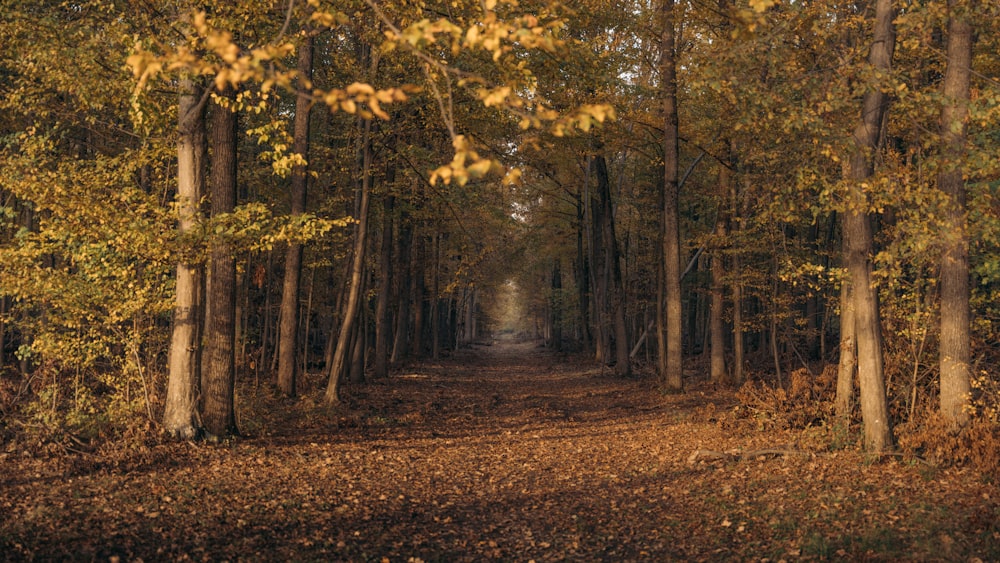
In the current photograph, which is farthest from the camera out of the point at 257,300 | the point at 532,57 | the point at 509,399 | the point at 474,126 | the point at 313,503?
the point at 257,300

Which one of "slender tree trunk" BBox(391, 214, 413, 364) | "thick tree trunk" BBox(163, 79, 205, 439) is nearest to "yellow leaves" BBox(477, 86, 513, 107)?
"thick tree trunk" BBox(163, 79, 205, 439)

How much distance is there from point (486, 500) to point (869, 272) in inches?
253

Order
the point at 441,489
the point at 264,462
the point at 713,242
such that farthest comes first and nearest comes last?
the point at 713,242 → the point at 264,462 → the point at 441,489

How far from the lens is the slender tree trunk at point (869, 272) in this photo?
10156 millimetres

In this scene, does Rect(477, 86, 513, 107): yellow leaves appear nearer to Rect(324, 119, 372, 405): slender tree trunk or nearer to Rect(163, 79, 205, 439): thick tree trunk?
Rect(163, 79, 205, 439): thick tree trunk

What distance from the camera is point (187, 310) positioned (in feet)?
36.8

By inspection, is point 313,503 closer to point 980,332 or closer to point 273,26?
point 273,26

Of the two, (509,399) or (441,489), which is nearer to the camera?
(441,489)

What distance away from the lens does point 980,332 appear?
37.9 feet

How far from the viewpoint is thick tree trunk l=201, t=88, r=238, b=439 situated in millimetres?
11414

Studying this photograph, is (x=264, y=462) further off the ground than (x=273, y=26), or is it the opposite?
(x=273, y=26)

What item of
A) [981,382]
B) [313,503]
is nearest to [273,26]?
[313,503]

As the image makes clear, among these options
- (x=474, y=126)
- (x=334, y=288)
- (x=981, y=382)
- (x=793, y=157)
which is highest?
(x=474, y=126)

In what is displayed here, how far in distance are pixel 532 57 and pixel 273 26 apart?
5.34 m
